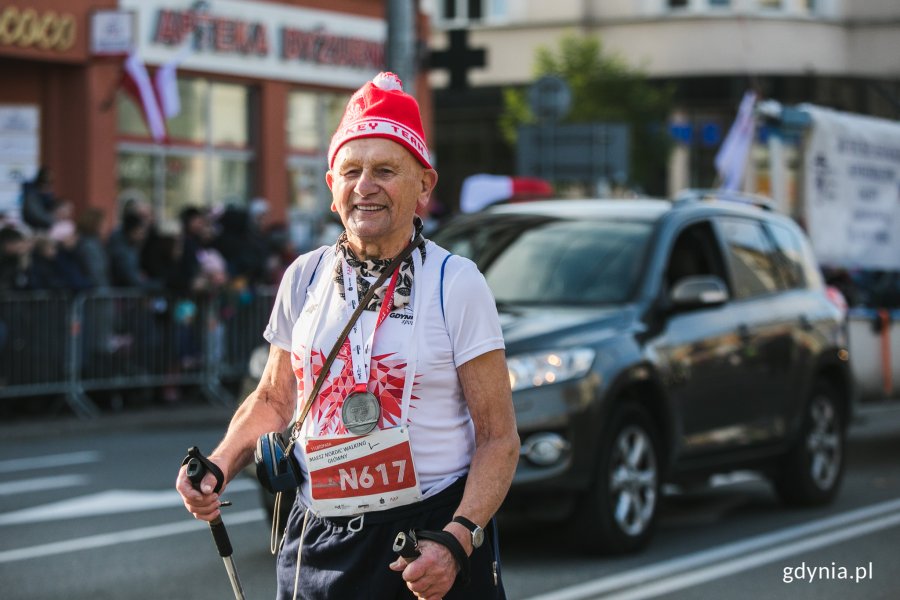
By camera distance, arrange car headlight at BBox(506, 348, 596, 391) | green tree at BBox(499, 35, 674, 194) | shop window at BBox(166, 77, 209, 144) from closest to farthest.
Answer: car headlight at BBox(506, 348, 596, 391), shop window at BBox(166, 77, 209, 144), green tree at BBox(499, 35, 674, 194)

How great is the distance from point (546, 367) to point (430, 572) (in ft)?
15.5

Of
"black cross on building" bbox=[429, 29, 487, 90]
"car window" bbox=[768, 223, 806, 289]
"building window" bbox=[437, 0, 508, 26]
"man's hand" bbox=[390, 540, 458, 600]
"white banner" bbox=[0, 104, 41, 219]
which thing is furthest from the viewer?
"building window" bbox=[437, 0, 508, 26]

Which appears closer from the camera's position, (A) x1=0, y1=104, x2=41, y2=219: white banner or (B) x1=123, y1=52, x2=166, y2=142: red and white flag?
(B) x1=123, y1=52, x2=166, y2=142: red and white flag

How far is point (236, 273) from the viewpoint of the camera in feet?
60.0

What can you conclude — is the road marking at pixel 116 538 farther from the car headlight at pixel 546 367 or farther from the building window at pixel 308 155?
the building window at pixel 308 155

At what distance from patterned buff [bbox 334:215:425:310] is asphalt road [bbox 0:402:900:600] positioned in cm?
379

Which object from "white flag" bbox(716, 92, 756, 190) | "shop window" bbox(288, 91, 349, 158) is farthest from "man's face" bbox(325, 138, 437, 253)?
"shop window" bbox(288, 91, 349, 158)

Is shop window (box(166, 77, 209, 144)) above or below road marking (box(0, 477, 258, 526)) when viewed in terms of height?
above

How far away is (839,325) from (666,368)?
2653mm

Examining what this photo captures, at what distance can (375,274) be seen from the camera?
3.86 m

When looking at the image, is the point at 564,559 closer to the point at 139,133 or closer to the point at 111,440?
the point at 111,440

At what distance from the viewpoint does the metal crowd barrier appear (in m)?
15.2

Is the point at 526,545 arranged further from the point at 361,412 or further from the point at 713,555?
the point at 361,412

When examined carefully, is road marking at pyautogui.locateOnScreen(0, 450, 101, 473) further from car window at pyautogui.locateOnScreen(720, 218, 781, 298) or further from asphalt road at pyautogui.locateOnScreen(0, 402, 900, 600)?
car window at pyautogui.locateOnScreen(720, 218, 781, 298)
